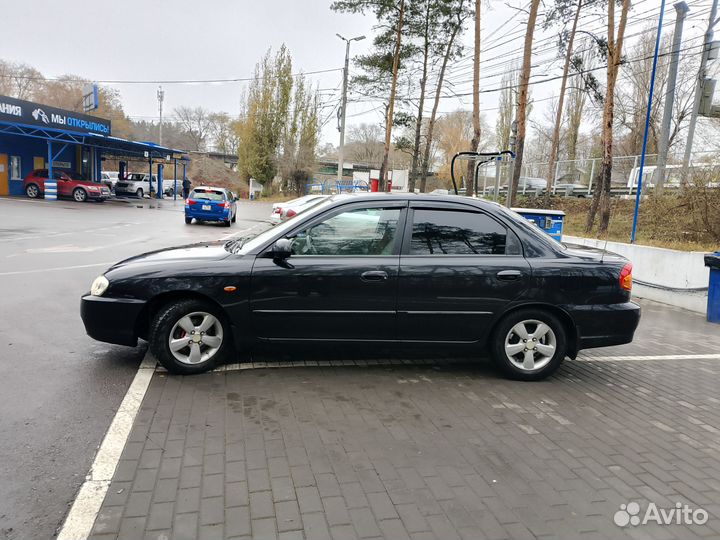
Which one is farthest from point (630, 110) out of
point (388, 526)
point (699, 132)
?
point (388, 526)

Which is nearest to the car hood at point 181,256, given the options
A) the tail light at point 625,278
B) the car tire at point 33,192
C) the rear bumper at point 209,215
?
the tail light at point 625,278

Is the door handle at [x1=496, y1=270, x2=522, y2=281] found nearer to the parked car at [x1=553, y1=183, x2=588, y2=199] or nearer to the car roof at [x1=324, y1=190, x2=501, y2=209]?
the car roof at [x1=324, y1=190, x2=501, y2=209]

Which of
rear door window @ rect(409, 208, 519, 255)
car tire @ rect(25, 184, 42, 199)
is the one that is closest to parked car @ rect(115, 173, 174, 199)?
car tire @ rect(25, 184, 42, 199)

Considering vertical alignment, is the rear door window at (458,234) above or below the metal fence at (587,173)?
below

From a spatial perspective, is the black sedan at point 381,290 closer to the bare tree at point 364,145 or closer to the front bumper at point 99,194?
the front bumper at point 99,194

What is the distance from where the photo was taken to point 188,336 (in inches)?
173

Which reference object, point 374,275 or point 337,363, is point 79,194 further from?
point 374,275

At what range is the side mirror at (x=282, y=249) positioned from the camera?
4.31 m

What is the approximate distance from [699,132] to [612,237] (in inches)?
526

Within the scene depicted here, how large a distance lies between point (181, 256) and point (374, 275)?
1.77 meters

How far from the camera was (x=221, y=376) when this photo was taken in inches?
174

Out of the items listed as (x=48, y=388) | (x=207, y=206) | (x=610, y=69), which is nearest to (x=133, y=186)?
(x=207, y=206)

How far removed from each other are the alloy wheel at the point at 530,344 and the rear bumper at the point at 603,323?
0.28 m

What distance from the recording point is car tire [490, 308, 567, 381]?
15.2 feet
